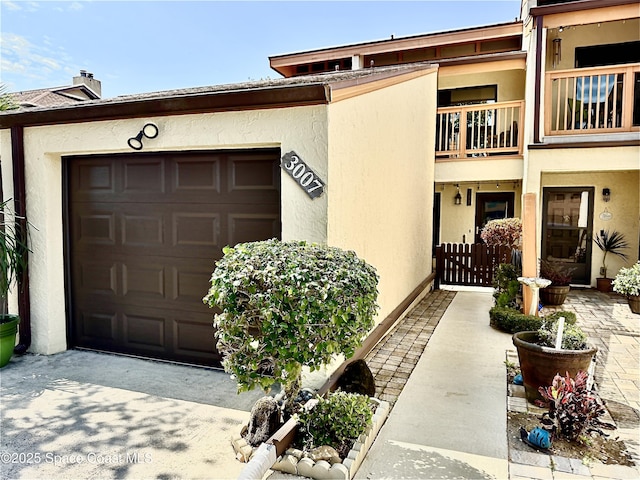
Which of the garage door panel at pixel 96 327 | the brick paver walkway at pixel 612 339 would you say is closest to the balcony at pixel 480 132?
the brick paver walkway at pixel 612 339

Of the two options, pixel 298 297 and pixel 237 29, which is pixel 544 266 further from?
pixel 237 29

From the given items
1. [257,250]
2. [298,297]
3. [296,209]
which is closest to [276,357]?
[298,297]

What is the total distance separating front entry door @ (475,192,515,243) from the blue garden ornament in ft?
28.6

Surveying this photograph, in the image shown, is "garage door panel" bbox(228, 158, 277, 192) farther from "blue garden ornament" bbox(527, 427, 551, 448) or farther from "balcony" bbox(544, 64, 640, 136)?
"balcony" bbox(544, 64, 640, 136)

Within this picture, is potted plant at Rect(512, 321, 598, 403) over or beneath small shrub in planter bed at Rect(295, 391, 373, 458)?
over

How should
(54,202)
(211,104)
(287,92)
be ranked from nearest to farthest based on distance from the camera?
(287,92) → (211,104) → (54,202)

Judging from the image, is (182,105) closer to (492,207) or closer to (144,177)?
(144,177)

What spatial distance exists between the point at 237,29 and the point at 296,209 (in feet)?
45.1

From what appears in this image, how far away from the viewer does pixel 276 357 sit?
2.64 meters

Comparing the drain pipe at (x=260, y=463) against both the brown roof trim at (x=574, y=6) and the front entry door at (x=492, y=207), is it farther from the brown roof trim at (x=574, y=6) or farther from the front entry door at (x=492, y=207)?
the front entry door at (x=492, y=207)

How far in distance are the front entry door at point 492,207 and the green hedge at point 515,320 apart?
5370 millimetres

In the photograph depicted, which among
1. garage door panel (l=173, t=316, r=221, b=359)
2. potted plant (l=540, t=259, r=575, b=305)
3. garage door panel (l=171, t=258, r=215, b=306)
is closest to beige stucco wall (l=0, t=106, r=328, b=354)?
garage door panel (l=171, t=258, r=215, b=306)

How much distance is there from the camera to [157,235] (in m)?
4.85

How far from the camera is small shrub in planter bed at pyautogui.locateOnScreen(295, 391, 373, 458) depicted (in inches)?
113
